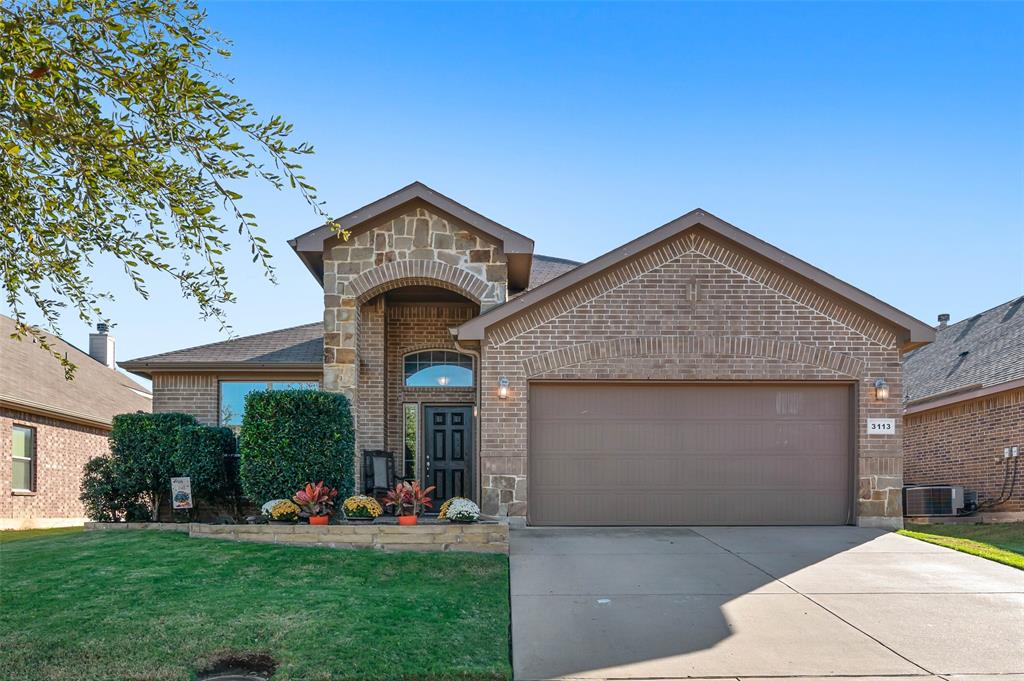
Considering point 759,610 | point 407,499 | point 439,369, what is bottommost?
point 759,610

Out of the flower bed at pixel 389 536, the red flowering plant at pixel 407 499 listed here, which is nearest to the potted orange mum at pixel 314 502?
the flower bed at pixel 389 536

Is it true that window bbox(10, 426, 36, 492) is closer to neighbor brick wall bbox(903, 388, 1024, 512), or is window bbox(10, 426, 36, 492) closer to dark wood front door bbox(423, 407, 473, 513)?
dark wood front door bbox(423, 407, 473, 513)

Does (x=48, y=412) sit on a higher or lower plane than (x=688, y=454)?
higher

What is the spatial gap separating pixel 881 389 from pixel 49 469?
1821 cm

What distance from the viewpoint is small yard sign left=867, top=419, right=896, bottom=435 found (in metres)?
13.1

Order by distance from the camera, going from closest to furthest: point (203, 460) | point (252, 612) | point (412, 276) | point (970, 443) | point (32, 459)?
point (252, 612)
point (203, 460)
point (412, 276)
point (970, 443)
point (32, 459)

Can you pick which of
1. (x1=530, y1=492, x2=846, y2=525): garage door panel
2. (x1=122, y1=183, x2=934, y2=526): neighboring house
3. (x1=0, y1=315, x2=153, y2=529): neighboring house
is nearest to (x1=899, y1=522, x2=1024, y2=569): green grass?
(x1=122, y1=183, x2=934, y2=526): neighboring house

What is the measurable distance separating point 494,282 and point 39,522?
1274 cm

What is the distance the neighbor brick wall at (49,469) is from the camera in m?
18.1

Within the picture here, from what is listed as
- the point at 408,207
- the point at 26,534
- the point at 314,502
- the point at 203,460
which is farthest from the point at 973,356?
the point at 26,534

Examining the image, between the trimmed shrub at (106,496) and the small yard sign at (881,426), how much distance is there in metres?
11.5

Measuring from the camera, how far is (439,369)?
Result: 53.8 feet

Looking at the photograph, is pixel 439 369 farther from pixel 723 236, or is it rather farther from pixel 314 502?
pixel 723 236

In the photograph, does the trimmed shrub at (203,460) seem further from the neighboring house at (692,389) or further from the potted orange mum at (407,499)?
the neighboring house at (692,389)
